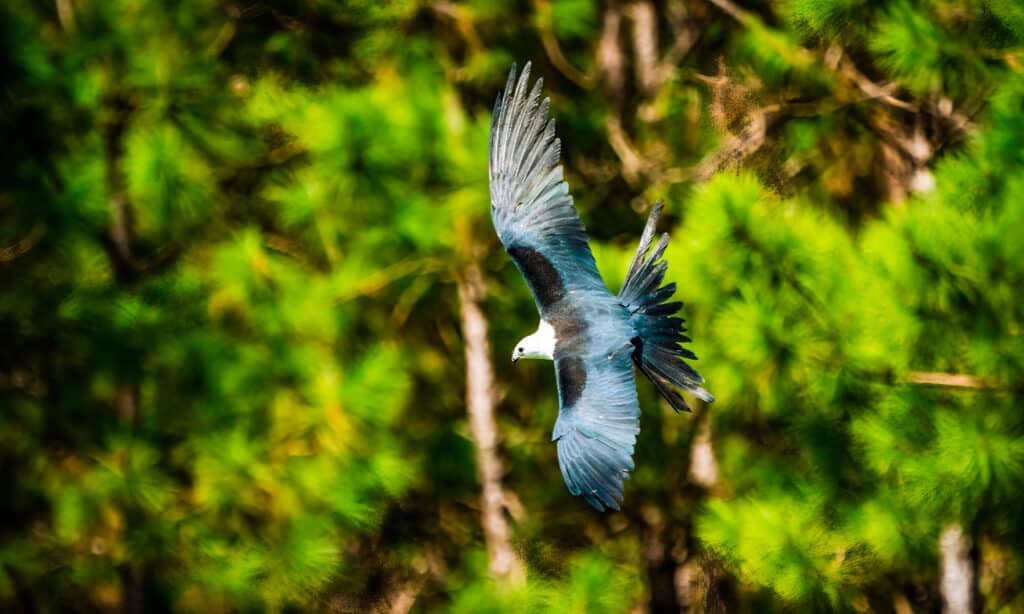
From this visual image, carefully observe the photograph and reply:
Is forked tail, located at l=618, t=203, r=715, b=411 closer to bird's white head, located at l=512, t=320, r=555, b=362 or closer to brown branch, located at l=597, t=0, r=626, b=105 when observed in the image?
bird's white head, located at l=512, t=320, r=555, b=362

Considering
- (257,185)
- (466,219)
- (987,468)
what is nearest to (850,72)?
(466,219)

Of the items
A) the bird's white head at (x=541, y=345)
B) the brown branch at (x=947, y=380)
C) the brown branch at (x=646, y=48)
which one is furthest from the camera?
the brown branch at (x=646, y=48)

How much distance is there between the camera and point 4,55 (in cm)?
306

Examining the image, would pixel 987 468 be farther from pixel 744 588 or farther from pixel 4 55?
pixel 4 55

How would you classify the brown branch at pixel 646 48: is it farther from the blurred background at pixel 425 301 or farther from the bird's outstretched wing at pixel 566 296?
the bird's outstretched wing at pixel 566 296

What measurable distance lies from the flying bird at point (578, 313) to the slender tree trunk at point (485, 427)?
108cm

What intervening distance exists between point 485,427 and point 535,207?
48.7 inches

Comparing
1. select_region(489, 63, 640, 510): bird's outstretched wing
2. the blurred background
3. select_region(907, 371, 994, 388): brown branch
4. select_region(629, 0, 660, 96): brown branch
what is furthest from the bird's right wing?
select_region(629, 0, 660, 96): brown branch

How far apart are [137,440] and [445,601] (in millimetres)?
976

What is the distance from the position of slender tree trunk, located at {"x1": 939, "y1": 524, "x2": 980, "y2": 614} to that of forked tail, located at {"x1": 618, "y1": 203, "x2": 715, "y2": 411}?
779 mm

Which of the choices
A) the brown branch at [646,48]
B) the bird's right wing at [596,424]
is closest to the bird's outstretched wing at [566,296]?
the bird's right wing at [596,424]

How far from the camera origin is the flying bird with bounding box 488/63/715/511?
5.22ft

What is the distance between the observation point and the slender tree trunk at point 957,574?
224 centimetres

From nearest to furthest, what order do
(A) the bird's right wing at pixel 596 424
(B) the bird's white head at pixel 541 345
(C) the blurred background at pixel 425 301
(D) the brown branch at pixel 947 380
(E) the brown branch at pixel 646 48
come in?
(A) the bird's right wing at pixel 596 424 < (B) the bird's white head at pixel 541 345 < (D) the brown branch at pixel 947 380 < (C) the blurred background at pixel 425 301 < (E) the brown branch at pixel 646 48
